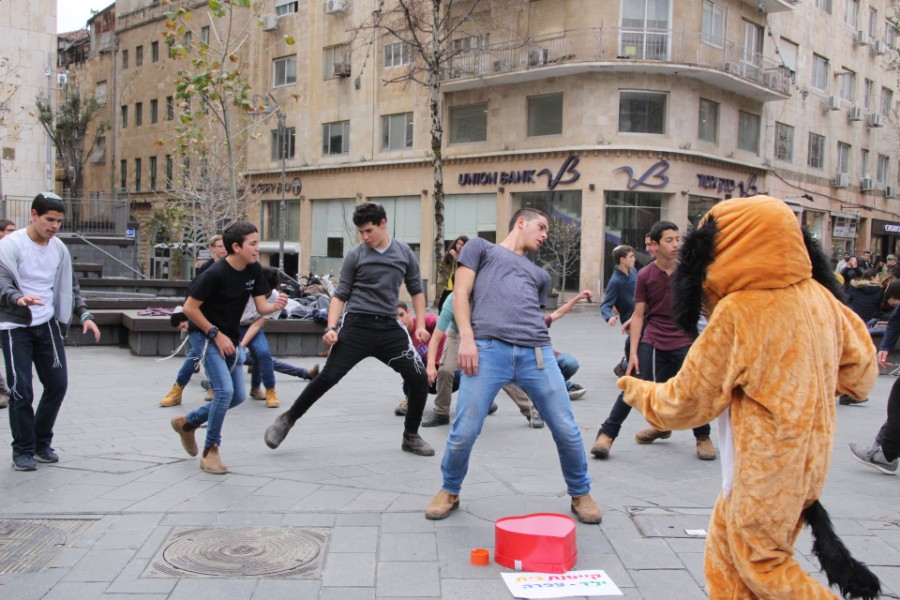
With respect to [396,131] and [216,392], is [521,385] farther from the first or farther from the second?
[396,131]

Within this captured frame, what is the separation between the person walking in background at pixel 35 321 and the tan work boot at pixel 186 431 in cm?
82

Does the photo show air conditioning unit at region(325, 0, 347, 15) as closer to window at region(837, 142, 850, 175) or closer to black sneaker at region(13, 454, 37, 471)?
window at region(837, 142, 850, 175)

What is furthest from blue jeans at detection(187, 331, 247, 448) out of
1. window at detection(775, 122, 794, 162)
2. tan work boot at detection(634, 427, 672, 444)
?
window at detection(775, 122, 794, 162)

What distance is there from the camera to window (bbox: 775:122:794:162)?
34081 mm

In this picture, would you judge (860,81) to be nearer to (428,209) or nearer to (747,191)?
(747,191)

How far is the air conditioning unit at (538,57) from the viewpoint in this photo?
2973 centimetres

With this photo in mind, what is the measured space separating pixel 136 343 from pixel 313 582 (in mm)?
9753

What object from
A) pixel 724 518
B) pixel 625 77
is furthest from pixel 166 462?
pixel 625 77

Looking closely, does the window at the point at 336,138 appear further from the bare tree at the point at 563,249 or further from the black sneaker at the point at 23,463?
the black sneaker at the point at 23,463

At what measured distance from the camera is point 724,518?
292 cm

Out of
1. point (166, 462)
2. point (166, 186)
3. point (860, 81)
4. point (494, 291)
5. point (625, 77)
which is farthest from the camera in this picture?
point (166, 186)

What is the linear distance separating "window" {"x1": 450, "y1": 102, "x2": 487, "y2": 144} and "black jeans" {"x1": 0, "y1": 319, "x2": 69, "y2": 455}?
27336 mm

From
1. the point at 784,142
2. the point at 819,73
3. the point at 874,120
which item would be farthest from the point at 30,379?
the point at 874,120

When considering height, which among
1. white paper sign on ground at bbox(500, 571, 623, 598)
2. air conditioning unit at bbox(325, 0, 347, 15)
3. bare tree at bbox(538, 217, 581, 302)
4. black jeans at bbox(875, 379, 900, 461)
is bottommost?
white paper sign on ground at bbox(500, 571, 623, 598)
